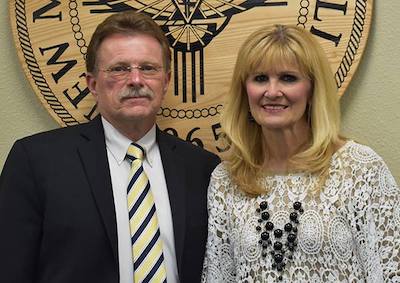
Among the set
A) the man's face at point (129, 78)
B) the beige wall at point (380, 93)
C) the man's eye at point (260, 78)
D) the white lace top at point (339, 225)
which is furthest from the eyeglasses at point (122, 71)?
the beige wall at point (380, 93)

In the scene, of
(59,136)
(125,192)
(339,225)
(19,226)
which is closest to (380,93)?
(339,225)

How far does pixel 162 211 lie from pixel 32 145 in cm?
33

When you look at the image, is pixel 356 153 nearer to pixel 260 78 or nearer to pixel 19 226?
pixel 260 78

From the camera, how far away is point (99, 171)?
141 centimetres

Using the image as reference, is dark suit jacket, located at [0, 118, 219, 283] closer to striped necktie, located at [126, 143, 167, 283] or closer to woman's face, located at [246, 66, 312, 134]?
striped necktie, located at [126, 143, 167, 283]

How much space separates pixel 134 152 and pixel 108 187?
109 millimetres

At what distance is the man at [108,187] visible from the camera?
1360 mm

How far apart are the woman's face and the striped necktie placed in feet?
0.99

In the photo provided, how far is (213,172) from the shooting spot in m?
1.47

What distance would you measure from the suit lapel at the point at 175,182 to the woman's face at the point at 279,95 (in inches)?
9.9

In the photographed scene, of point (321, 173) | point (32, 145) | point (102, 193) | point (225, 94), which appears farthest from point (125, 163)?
point (321, 173)

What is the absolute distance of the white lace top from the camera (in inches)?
49.4

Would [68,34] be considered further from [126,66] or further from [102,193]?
[102,193]

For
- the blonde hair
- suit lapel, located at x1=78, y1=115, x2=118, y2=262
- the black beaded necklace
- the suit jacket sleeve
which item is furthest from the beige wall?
the suit jacket sleeve
